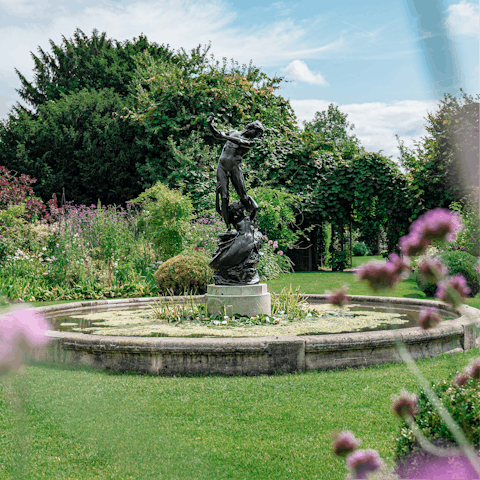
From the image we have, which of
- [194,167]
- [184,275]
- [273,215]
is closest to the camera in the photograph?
[184,275]

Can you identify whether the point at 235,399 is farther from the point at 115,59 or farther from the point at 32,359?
the point at 115,59

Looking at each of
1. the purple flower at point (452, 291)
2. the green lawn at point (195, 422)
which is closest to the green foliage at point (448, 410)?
the green lawn at point (195, 422)

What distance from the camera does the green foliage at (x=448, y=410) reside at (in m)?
1.66

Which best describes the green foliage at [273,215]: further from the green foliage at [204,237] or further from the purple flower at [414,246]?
the purple flower at [414,246]

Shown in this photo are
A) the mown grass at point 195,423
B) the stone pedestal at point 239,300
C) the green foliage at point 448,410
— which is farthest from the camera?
the stone pedestal at point 239,300

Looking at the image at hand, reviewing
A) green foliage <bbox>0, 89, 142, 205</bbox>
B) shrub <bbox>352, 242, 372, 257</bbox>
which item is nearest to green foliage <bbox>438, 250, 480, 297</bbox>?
green foliage <bbox>0, 89, 142, 205</bbox>

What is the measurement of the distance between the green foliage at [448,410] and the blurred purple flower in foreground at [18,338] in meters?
1.35

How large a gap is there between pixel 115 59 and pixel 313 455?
2349 cm

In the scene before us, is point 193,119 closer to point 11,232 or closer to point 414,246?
point 11,232

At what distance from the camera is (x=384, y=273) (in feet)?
3.32

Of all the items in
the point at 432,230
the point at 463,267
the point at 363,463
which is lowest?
the point at 463,267

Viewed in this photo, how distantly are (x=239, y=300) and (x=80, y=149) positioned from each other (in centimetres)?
1601

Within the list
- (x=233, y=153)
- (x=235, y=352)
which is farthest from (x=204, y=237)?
(x=235, y=352)

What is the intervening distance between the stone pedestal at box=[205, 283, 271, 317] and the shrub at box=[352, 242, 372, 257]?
23502 mm
